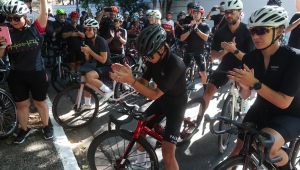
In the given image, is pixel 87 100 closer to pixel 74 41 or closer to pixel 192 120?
pixel 192 120

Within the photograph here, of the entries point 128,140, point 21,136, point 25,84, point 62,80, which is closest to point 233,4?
point 128,140

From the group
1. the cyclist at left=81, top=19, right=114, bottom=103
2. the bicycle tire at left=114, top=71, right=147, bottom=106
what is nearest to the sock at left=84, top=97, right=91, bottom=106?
the cyclist at left=81, top=19, right=114, bottom=103

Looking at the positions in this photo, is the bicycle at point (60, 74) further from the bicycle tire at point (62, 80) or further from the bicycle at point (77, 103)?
the bicycle at point (77, 103)

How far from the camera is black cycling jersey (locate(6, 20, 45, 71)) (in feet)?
10.7

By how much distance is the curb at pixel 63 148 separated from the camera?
3107 mm

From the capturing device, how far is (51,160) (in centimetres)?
321

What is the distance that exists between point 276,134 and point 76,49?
5.70 m

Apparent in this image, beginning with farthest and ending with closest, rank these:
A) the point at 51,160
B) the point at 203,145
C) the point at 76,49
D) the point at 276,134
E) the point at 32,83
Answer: the point at 76,49, the point at 203,145, the point at 32,83, the point at 51,160, the point at 276,134

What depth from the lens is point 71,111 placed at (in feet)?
15.9

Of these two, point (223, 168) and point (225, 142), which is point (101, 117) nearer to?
point (225, 142)

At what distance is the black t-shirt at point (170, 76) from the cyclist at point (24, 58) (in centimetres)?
188

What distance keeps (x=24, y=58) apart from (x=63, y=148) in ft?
5.01

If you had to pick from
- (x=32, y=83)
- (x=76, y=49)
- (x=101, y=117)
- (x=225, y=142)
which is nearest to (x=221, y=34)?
(x=225, y=142)

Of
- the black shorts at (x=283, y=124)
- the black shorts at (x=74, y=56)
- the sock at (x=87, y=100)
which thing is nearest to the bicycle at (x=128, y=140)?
the black shorts at (x=283, y=124)
